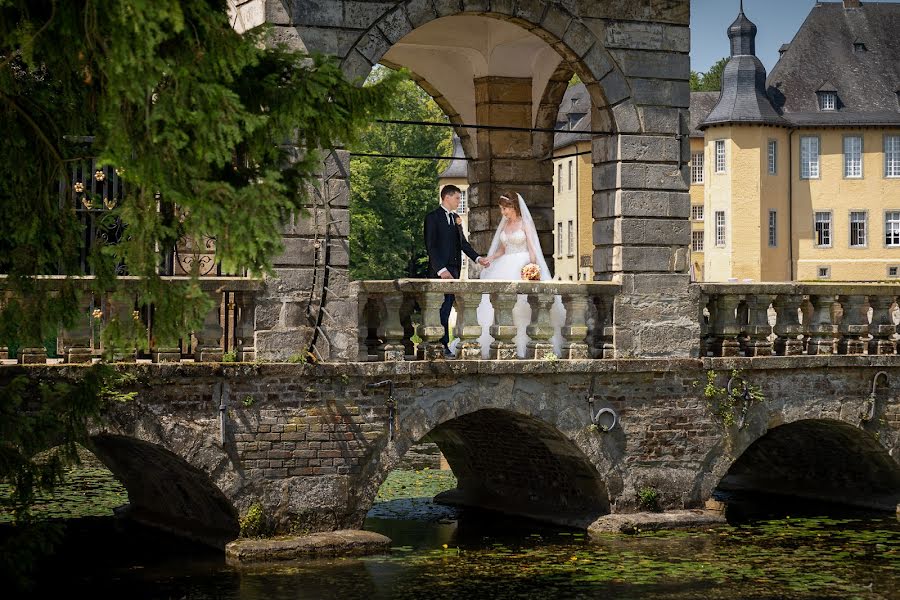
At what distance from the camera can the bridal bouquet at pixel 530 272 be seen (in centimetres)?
1454

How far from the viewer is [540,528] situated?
48.7 ft

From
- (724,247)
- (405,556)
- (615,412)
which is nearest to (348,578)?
(405,556)

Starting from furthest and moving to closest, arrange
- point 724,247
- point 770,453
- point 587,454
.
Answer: point 724,247, point 770,453, point 587,454

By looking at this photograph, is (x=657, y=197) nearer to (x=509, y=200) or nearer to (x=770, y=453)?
(x=509, y=200)

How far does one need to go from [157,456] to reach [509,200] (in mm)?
4316

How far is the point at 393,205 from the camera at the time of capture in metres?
56.2

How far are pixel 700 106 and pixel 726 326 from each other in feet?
151

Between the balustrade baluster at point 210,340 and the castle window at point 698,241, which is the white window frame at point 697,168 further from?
the balustrade baluster at point 210,340

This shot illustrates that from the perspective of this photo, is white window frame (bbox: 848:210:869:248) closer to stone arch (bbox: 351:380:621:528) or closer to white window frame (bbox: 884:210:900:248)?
white window frame (bbox: 884:210:900:248)

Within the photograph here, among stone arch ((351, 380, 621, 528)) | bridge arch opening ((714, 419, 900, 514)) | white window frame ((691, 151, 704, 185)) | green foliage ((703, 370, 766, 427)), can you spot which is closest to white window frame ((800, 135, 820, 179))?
white window frame ((691, 151, 704, 185))

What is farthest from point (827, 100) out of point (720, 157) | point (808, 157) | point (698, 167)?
point (698, 167)

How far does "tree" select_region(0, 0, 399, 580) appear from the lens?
8273 mm

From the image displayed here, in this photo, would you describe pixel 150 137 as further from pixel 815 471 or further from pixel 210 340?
pixel 815 471

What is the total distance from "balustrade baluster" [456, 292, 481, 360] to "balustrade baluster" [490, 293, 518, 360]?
0.51 feet
